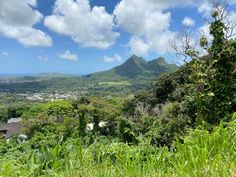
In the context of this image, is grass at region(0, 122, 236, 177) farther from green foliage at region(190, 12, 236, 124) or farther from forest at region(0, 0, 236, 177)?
green foliage at region(190, 12, 236, 124)

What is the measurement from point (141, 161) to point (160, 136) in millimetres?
2003

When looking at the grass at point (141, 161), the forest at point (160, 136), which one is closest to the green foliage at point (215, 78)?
the forest at point (160, 136)

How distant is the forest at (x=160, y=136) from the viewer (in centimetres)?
249

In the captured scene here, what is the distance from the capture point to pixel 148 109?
28.0 metres

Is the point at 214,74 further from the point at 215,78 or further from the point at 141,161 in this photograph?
the point at 141,161

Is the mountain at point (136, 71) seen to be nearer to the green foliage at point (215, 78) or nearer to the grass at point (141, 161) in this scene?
the green foliage at point (215, 78)

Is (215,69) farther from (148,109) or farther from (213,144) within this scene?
(148,109)

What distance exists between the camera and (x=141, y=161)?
105 inches

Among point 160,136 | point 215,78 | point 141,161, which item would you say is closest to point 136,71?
point 215,78

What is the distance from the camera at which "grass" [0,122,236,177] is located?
2.28 metres

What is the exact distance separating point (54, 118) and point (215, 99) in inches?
933

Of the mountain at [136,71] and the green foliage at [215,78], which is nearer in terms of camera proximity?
the green foliage at [215,78]

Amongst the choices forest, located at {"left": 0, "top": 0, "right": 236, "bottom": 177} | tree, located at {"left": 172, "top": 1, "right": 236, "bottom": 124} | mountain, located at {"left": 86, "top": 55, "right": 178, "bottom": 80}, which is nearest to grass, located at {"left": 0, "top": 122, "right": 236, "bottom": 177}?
forest, located at {"left": 0, "top": 0, "right": 236, "bottom": 177}

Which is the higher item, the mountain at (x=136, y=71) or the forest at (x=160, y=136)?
the forest at (x=160, y=136)
